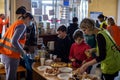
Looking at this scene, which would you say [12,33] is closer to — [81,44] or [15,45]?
[15,45]

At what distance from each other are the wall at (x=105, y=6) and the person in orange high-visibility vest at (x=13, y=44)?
5.13m

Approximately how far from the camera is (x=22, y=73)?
4.51 meters

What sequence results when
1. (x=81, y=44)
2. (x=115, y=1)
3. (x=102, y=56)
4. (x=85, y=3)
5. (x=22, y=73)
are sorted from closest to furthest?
(x=102, y=56), (x=81, y=44), (x=22, y=73), (x=85, y=3), (x=115, y=1)

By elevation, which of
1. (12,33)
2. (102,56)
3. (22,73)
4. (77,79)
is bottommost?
(22,73)

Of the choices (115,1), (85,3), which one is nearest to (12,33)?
(85,3)

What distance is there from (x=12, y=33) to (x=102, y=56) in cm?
132

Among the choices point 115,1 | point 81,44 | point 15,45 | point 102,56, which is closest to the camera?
point 102,56

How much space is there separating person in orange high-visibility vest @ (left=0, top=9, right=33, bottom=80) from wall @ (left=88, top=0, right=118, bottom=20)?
16.8 feet

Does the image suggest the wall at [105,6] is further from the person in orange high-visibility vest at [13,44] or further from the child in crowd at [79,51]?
the person in orange high-visibility vest at [13,44]

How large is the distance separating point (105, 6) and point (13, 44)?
592 centimetres

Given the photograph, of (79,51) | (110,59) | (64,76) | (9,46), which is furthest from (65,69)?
(9,46)

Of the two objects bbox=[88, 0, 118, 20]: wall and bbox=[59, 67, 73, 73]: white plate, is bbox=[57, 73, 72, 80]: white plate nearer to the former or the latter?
bbox=[59, 67, 73, 73]: white plate

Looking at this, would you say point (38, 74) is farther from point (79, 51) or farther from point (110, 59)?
point (110, 59)

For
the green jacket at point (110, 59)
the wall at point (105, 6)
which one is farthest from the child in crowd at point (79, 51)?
the wall at point (105, 6)
